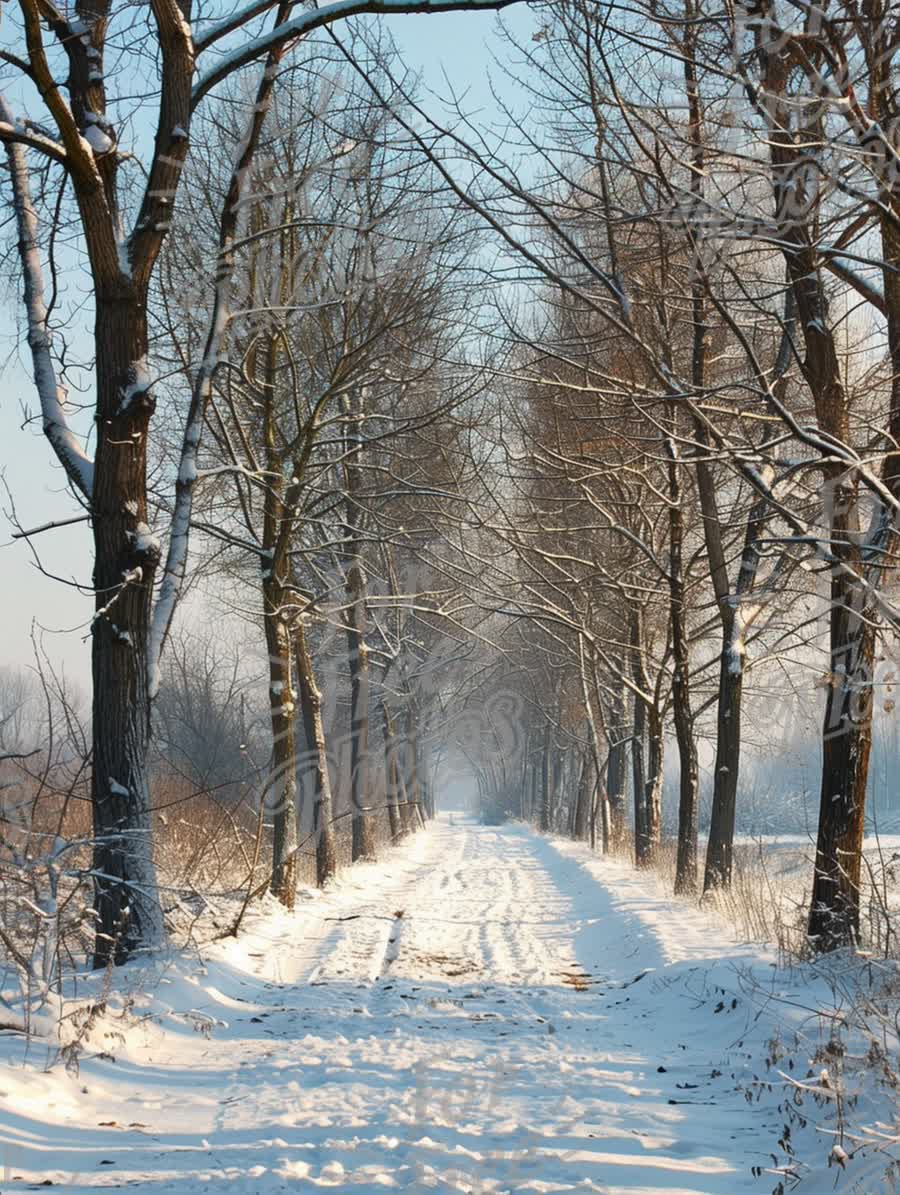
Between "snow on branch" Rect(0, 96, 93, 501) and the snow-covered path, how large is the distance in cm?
341

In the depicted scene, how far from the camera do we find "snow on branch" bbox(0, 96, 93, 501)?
7.19 metres

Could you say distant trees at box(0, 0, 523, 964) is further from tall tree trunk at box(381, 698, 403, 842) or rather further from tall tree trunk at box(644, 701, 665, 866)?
tall tree trunk at box(381, 698, 403, 842)

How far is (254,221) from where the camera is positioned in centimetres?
1118

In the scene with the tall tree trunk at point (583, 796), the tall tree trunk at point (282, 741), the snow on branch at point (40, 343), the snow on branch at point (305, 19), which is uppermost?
the snow on branch at point (305, 19)

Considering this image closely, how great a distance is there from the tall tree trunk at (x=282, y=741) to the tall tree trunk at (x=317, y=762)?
2.20 m

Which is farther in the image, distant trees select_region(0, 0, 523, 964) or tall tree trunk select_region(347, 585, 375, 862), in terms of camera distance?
tall tree trunk select_region(347, 585, 375, 862)

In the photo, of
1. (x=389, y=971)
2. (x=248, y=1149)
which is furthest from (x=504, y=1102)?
(x=389, y=971)

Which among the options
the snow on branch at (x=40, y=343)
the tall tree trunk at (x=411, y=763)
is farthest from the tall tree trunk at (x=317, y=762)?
the tall tree trunk at (x=411, y=763)

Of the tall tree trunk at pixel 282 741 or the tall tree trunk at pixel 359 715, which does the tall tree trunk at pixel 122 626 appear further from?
the tall tree trunk at pixel 359 715

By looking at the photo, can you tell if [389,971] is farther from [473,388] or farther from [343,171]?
[343,171]

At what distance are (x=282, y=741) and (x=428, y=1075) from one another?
656 centimetres

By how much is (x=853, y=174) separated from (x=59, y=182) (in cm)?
608

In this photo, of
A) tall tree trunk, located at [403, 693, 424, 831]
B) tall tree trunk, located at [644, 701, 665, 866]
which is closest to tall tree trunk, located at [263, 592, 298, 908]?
tall tree trunk, located at [644, 701, 665, 866]

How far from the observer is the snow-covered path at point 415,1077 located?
362cm
